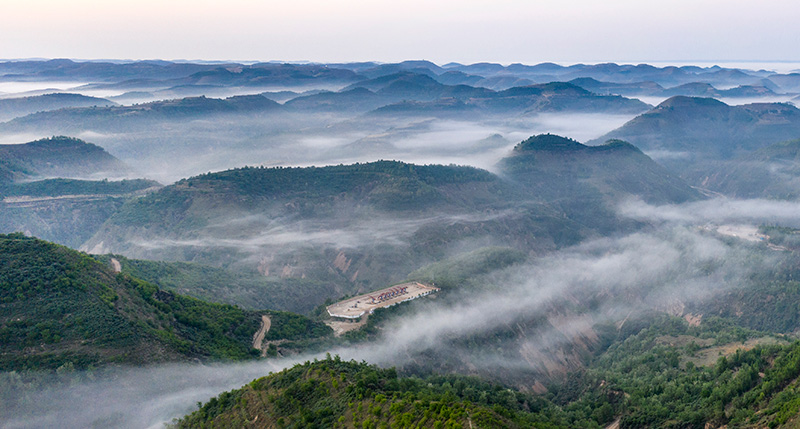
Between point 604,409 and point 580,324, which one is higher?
point 604,409

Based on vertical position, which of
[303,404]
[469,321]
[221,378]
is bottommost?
[469,321]

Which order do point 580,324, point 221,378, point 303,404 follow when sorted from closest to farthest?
point 303,404 → point 221,378 → point 580,324

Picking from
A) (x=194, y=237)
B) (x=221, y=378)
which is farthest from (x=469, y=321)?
(x=194, y=237)

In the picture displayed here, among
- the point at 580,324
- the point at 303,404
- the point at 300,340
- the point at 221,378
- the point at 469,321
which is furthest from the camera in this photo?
the point at 580,324

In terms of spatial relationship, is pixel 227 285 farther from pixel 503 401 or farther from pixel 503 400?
pixel 503 401

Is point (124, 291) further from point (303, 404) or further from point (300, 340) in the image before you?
point (303, 404)

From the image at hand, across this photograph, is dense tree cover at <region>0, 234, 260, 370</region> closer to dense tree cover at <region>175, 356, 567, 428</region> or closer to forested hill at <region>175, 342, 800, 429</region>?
forested hill at <region>175, 342, 800, 429</region>

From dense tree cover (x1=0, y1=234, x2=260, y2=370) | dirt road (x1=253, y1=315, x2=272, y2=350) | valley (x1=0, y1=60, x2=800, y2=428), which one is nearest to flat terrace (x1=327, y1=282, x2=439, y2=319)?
valley (x1=0, y1=60, x2=800, y2=428)
